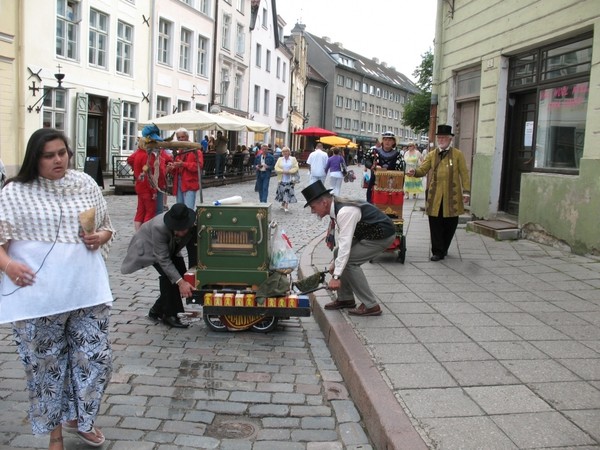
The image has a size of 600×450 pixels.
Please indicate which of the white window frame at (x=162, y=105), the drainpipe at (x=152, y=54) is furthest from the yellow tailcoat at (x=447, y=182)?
the white window frame at (x=162, y=105)

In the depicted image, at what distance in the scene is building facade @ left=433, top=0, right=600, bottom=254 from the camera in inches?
334

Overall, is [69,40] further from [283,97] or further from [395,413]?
[283,97]

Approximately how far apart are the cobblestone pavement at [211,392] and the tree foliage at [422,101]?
43.6 meters

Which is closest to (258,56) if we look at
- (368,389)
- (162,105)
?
(162,105)

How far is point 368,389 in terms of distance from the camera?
12.9 feet

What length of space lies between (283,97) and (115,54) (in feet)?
82.5

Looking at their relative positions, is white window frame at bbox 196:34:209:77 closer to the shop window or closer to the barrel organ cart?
the shop window

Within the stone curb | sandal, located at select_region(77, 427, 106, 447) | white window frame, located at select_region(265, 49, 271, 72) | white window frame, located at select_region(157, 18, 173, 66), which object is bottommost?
sandal, located at select_region(77, 427, 106, 447)

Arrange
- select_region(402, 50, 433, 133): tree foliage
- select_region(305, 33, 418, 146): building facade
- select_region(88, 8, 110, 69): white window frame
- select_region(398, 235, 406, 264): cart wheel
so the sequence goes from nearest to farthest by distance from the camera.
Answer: select_region(398, 235, 406, 264): cart wheel, select_region(88, 8, 110, 69): white window frame, select_region(402, 50, 433, 133): tree foliage, select_region(305, 33, 418, 146): building facade

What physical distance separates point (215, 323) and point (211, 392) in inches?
55.1

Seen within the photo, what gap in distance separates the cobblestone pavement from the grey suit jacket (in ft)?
2.01

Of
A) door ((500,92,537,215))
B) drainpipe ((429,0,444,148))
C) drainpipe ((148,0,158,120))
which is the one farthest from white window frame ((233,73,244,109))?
door ((500,92,537,215))

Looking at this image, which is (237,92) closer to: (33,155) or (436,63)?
(436,63)

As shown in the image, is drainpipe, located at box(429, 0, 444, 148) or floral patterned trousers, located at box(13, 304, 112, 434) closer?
floral patterned trousers, located at box(13, 304, 112, 434)
